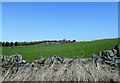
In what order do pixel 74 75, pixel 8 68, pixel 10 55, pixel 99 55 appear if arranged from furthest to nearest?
pixel 10 55 < pixel 99 55 < pixel 8 68 < pixel 74 75

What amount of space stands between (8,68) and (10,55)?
69.9 inches

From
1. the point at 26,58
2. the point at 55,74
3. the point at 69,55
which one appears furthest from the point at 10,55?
the point at 55,74

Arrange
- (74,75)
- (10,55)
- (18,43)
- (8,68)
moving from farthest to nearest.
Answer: (18,43)
(10,55)
(8,68)
(74,75)

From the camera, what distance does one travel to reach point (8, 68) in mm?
11352

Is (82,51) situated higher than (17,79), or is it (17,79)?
(82,51)

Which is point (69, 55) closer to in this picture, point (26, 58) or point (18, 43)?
point (26, 58)

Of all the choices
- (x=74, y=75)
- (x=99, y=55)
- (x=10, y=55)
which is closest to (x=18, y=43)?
(x=10, y=55)

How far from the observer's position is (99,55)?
12164mm

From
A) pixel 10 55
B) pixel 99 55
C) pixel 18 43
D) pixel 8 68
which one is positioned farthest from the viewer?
pixel 18 43

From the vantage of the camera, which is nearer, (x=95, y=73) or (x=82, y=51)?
(x=95, y=73)

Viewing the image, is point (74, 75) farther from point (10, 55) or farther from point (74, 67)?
point (10, 55)

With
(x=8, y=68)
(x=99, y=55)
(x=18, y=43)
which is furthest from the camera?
(x=18, y=43)

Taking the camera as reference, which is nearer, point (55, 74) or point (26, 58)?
point (55, 74)

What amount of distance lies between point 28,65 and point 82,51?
331cm
